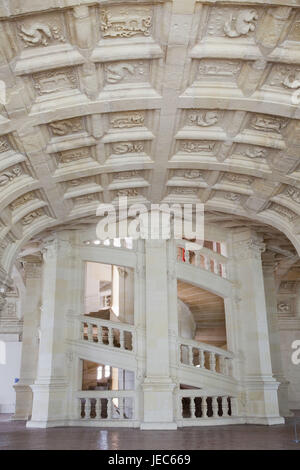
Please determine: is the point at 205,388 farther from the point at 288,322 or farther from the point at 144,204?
the point at 288,322

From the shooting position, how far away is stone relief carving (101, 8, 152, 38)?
282 inches

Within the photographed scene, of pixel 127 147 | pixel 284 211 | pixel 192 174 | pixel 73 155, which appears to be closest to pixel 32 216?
pixel 73 155

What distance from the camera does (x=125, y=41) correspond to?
7.71 m

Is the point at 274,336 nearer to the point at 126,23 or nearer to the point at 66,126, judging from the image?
Answer: the point at 66,126

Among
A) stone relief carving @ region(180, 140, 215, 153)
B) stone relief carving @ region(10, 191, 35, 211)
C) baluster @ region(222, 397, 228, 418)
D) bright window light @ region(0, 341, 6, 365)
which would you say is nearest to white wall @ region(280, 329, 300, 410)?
baluster @ region(222, 397, 228, 418)

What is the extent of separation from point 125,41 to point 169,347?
8.88 metres

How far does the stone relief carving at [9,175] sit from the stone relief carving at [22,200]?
38.8 inches

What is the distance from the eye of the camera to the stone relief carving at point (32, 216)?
12.4 meters

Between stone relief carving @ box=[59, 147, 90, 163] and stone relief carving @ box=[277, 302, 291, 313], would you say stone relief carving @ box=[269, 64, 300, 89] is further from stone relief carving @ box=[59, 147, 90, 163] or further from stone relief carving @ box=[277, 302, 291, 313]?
stone relief carving @ box=[277, 302, 291, 313]

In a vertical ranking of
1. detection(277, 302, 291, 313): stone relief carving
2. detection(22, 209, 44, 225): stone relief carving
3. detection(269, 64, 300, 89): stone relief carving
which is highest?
detection(269, 64, 300, 89): stone relief carving

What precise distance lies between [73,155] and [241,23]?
16.5 ft

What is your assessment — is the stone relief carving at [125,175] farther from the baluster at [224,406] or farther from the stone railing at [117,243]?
the baluster at [224,406]

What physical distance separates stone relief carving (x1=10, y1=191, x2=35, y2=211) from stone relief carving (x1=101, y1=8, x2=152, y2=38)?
525 cm
